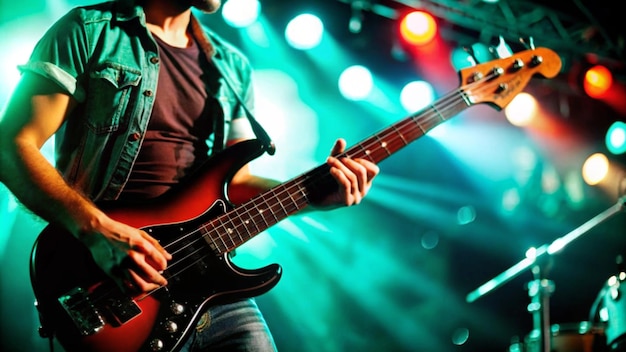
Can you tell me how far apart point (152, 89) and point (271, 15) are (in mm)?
3146

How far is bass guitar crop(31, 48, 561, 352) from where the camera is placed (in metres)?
1.70

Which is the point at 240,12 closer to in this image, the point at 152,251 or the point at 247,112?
the point at 247,112

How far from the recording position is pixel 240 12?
4.89 meters

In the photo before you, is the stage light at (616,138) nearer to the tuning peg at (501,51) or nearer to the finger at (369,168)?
the tuning peg at (501,51)

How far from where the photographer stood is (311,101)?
539 centimetres

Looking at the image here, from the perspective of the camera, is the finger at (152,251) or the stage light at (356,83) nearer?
the finger at (152,251)

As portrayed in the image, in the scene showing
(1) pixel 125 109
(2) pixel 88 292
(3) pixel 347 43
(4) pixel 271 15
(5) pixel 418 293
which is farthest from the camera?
(5) pixel 418 293

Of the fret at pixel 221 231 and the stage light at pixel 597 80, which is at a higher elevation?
the stage light at pixel 597 80

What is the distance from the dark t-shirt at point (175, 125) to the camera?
2.11 m

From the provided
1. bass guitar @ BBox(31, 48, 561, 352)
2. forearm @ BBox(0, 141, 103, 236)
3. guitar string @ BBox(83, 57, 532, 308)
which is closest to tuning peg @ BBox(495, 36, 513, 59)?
guitar string @ BBox(83, 57, 532, 308)

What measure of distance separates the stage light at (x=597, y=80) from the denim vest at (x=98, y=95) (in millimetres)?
5825

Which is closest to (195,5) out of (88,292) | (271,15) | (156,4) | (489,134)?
(156,4)

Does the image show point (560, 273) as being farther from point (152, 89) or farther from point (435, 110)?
point (152, 89)

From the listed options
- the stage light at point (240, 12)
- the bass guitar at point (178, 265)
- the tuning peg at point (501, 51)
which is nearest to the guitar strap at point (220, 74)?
the bass guitar at point (178, 265)
